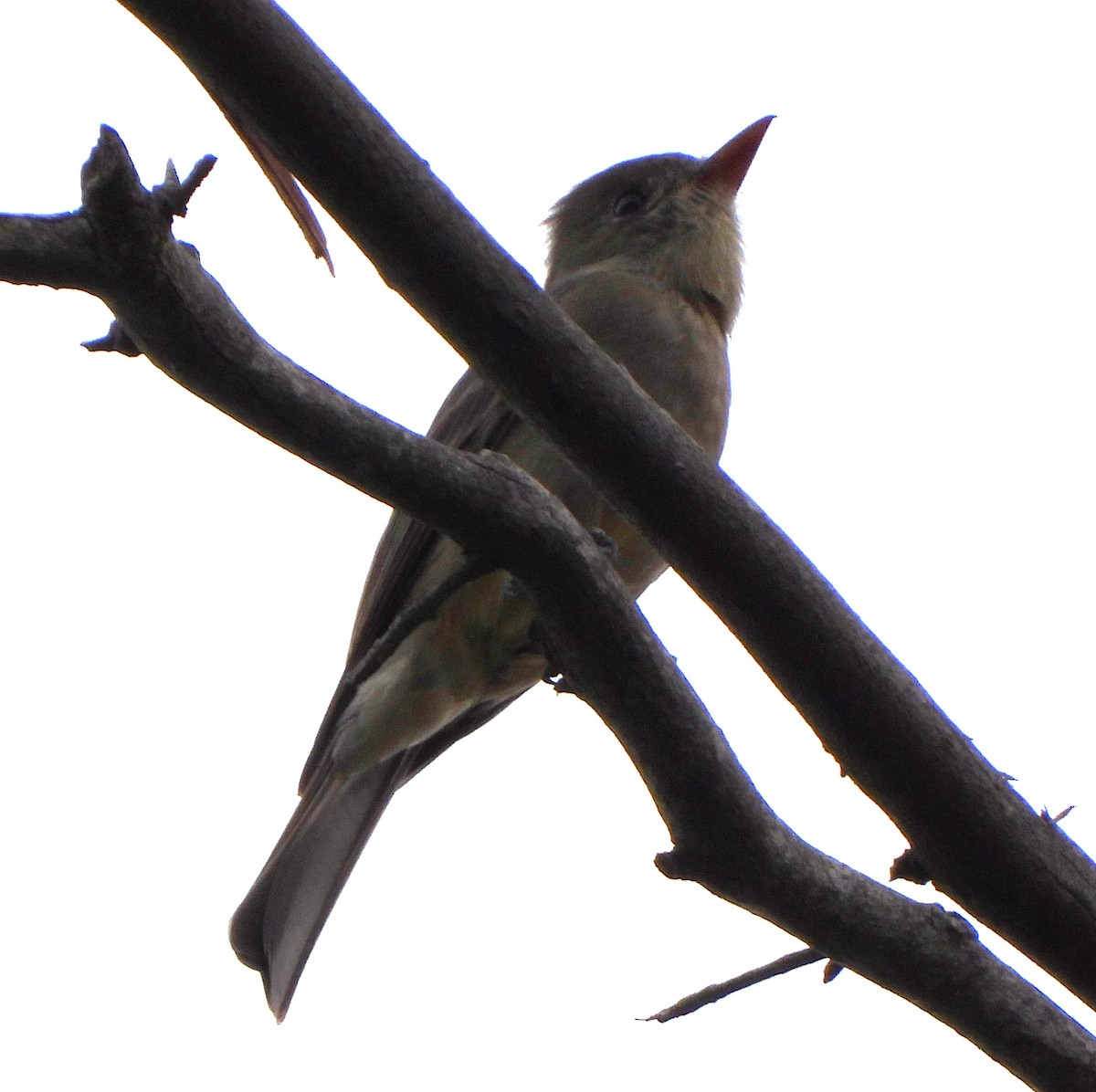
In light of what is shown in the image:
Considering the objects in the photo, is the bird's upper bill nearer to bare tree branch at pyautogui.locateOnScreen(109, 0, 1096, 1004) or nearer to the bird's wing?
the bird's wing

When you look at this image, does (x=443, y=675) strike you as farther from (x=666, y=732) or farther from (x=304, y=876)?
(x=666, y=732)

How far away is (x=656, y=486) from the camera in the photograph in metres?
2.22

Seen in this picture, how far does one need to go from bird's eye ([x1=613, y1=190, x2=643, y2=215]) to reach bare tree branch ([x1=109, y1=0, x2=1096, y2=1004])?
3727mm

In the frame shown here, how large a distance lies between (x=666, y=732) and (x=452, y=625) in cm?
199

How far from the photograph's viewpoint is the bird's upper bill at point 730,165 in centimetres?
586

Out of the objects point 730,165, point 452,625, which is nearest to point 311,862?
point 452,625

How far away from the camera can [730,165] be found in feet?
19.3

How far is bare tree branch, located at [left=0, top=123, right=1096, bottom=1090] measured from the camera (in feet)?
7.13

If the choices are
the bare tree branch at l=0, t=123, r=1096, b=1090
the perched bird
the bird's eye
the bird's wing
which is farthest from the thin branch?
the bird's eye

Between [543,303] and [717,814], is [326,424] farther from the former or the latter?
[717,814]

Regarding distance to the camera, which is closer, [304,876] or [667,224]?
[304,876]

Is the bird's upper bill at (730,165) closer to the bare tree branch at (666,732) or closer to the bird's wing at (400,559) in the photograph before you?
the bird's wing at (400,559)

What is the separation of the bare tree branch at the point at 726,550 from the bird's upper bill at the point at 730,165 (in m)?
3.83

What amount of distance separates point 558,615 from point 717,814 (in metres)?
0.41
